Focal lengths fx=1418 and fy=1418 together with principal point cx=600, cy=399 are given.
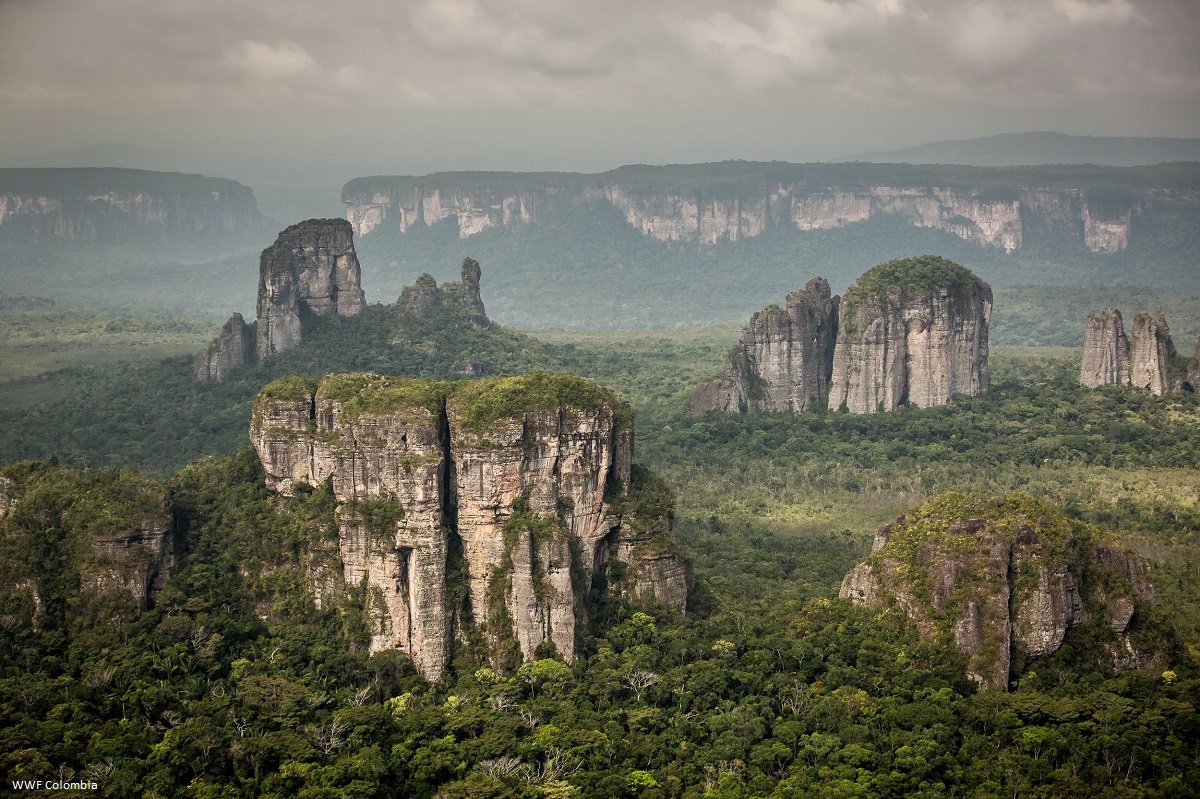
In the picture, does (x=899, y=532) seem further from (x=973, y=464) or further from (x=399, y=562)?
(x=973, y=464)

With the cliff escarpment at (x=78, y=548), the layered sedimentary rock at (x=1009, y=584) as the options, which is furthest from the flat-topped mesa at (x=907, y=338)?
the cliff escarpment at (x=78, y=548)

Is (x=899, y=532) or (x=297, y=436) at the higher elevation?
(x=297, y=436)

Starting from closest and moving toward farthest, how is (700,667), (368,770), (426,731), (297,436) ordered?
(368,770), (426,731), (700,667), (297,436)

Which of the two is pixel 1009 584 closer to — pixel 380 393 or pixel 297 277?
pixel 380 393

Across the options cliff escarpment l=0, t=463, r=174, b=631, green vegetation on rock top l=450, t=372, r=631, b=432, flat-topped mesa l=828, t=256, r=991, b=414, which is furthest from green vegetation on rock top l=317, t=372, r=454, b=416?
flat-topped mesa l=828, t=256, r=991, b=414

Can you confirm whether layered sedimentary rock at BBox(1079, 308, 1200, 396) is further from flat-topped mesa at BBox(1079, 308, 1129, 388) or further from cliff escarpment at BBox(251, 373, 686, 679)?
cliff escarpment at BBox(251, 373, 686, 679)

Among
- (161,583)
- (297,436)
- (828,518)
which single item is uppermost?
(297,436)

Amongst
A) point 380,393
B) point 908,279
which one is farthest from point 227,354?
point 380,393

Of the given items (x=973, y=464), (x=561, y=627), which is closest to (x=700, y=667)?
(x=561, y=627)

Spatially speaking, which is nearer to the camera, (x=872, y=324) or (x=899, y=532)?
(x=899, y=532)
